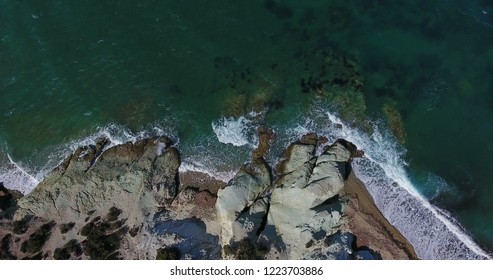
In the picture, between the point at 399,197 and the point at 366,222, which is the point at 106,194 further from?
the point at 399,197

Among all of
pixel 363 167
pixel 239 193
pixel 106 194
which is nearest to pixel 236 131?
pixel 239 193

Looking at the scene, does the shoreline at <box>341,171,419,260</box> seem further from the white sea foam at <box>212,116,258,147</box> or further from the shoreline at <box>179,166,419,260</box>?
the white sea foam at <box>212,116,258,147</box>

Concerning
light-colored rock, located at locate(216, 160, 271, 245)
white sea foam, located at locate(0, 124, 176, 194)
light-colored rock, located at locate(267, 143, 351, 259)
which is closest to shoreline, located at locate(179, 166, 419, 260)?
light-colored rock, located at locate(267, 143, 351, 259)

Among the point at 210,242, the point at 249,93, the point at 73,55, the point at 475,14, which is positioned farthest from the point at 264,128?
the point at 475,14

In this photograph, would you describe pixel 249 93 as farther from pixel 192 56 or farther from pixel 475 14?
pixel 475 14

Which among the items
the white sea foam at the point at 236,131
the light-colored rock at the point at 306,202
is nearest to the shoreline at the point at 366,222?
the light-colored rock at the point at 306,202
